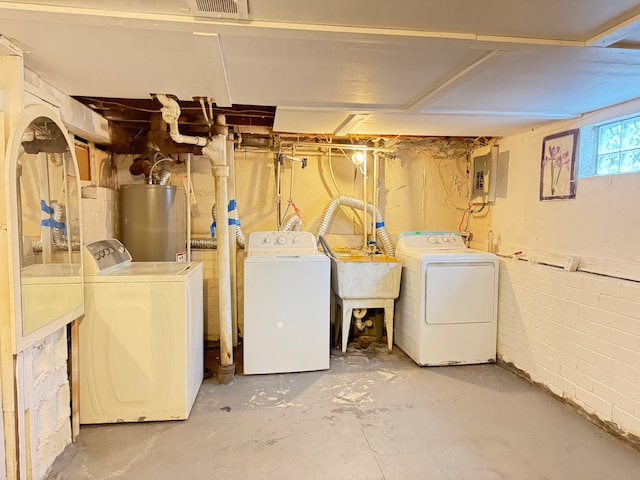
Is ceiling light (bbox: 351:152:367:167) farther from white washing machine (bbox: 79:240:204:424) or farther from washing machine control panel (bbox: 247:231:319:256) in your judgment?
white washing machine (bbox: 79:240:204:424)

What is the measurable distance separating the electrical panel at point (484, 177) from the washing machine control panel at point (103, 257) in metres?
3.14

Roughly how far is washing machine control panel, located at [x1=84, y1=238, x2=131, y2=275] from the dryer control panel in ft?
7.71

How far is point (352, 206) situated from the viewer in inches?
155

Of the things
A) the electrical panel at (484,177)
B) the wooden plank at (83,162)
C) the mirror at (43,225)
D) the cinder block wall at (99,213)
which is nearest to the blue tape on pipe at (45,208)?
the mirror at (43,225)

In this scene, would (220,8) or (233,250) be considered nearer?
(220,8)

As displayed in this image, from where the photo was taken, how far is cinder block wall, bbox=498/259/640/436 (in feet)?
7.45

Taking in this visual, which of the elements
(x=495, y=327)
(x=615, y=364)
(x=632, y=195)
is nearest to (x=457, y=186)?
(x=495, y=327)

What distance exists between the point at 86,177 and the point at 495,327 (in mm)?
3536

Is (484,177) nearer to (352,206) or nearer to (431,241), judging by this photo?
(431,241)

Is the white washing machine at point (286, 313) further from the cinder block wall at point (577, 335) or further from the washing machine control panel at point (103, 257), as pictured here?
the cinder block wall at point (577, 335)

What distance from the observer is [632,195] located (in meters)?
2.36

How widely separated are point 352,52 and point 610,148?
192 cm

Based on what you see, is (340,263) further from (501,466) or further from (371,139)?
(501,466)

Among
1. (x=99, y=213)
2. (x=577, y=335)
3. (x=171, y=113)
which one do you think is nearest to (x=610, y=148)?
(x=577, y=335)
